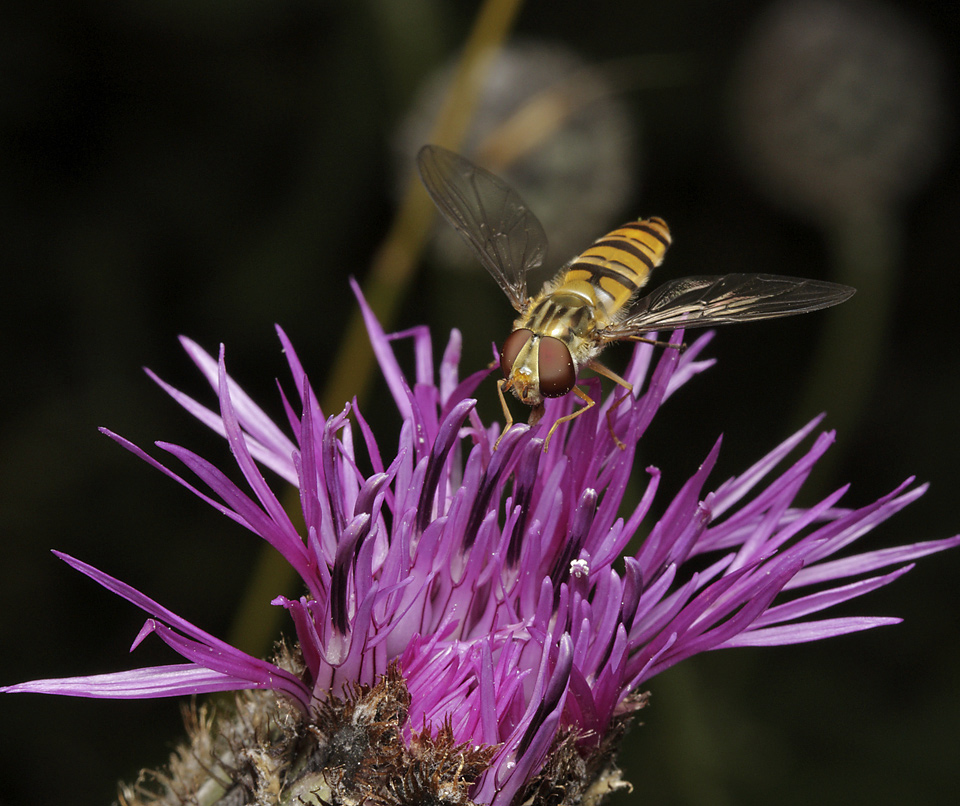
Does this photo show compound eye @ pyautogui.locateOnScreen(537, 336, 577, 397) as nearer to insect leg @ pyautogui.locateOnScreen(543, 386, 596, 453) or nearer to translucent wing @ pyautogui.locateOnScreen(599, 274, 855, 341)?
insect leg @ pyautogui.locateOnScreen(543, 386, 596, 453)

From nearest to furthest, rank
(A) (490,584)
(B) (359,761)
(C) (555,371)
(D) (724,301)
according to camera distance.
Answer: (B) (359,761)
(A) (490,584)
(C) (555,371)
(D) (724,301)

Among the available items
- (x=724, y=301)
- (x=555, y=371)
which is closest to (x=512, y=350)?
(x=555, y=371)

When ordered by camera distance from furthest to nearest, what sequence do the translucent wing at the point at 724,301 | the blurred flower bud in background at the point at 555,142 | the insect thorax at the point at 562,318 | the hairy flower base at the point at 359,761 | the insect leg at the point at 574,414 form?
the blurred flower bud in background at the point at 555,142 → the insect thorax at the point at 562,318 → the translucent wing at the point at 724,301 → the insect leg at the point at 574,414 → the hairy flower base at the point at 359,761

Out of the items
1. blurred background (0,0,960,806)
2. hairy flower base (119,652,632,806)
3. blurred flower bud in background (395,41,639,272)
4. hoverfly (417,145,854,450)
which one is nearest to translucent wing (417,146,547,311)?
hoverfly (417,145,854,450)

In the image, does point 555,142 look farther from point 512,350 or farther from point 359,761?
point 359,761

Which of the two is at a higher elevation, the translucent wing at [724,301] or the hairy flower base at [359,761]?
the translucent wing at [724,301]

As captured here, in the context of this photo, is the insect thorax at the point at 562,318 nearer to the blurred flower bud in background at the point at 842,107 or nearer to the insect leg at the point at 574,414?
the insect leg at the point at 574,414

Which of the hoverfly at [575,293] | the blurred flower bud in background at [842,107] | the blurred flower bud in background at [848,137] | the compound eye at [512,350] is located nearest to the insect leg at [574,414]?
the hoverfly at [575,293]
